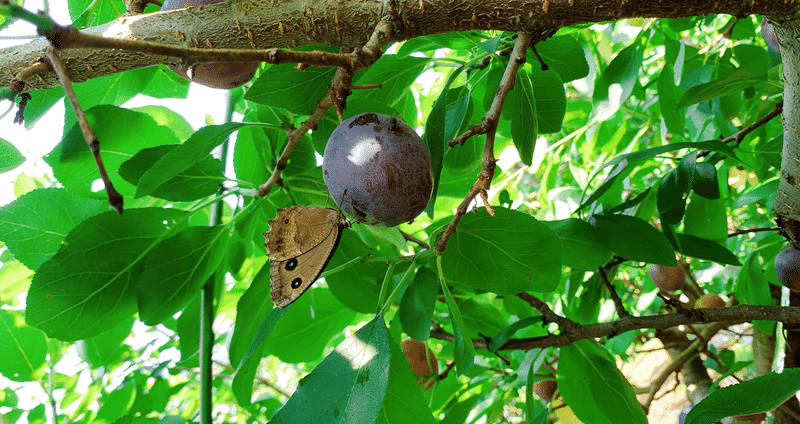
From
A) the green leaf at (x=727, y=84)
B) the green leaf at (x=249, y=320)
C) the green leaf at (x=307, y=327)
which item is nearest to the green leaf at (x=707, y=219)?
the green leaf at (x=727, y=84)

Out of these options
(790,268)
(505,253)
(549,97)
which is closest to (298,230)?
(505,253)

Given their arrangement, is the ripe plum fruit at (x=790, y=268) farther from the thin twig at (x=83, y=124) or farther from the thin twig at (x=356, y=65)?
the thin twig at (x=83, y=124)

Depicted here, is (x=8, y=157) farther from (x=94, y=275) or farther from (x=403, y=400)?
(x=403, y=400)

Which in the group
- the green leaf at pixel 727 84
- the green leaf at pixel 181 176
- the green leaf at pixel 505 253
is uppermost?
the green leaf at pixel 727 84

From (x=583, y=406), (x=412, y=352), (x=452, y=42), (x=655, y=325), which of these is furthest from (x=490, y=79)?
(x=412, y=352)

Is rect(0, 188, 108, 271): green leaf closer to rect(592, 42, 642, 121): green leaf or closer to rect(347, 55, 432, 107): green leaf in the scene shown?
rect(347, 55, 432, 107): green leaf

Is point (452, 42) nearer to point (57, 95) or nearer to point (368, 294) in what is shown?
point (368, 294)

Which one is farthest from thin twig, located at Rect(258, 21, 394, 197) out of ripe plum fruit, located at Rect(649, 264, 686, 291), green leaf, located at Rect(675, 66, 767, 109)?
ripe plum fruit, located at Rect(649, 264, 686, 291)
